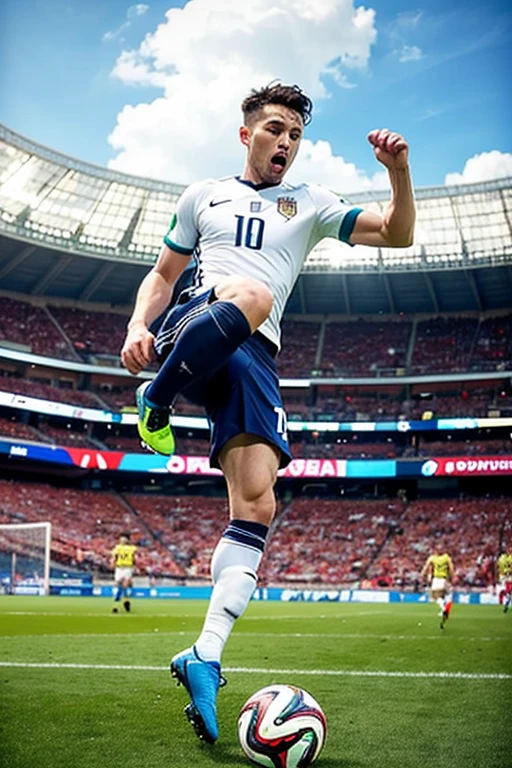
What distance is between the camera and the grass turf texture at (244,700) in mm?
2783

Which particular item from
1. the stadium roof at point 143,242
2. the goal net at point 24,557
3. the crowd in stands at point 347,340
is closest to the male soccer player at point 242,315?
the goal net at point 24,557

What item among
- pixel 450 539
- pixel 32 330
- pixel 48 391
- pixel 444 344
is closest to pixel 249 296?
pixel 450 539

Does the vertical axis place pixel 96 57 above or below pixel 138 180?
below

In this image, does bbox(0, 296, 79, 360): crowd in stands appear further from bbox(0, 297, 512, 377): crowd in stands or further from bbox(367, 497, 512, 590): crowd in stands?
bbox(367, 497, 512, 590): crowd in stands

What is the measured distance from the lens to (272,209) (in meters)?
3.51

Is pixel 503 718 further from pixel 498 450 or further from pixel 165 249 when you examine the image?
pixel 498 450

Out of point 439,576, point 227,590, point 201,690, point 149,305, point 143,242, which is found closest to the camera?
point 201,690

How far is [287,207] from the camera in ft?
11.5

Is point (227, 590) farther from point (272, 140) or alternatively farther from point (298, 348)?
point (298, 348)

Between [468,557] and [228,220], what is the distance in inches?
1284

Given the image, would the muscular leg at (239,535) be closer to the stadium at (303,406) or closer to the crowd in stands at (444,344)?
the stadium at (303,406)

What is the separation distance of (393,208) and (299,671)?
350 cm

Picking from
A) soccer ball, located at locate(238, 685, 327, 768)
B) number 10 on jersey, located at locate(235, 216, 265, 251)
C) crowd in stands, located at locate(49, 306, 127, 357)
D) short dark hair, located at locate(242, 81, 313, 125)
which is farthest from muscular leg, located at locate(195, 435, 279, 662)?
crowd in stands, located at locate(49, 306, 127, 357)

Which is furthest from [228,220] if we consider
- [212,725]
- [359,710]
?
[359,710]
